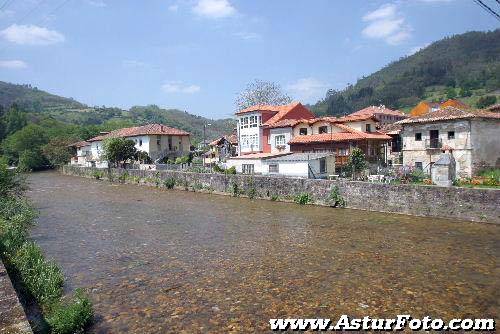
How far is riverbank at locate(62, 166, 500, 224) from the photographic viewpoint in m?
22.1

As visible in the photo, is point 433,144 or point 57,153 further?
point 57,153

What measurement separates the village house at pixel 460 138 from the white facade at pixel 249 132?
22.4 meters

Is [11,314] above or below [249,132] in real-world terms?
below

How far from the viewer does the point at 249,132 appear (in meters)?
55.6

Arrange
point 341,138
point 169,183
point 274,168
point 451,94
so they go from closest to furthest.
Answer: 1. point 274,168
2. point 341,138
3. point 169,183
4. point 451,94

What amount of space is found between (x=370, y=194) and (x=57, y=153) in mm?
77183

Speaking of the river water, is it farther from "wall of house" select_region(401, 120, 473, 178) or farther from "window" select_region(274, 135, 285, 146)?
"window" select_region(274, 135, 285, 146)

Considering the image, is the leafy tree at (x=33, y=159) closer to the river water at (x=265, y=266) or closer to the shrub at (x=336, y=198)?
the river water at (x=265, y=266)

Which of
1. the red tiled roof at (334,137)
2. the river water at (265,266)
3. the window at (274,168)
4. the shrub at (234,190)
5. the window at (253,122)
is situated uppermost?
the window at (253,122)

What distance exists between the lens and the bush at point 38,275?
11.0m

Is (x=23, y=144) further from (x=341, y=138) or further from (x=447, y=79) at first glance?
(x=447, y=79)

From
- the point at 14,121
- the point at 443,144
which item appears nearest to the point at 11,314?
the point at 443,144

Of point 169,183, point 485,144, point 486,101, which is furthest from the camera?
point 486,101

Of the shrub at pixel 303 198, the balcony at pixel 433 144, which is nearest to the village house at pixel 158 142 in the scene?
the shrub at pixel 303 198
